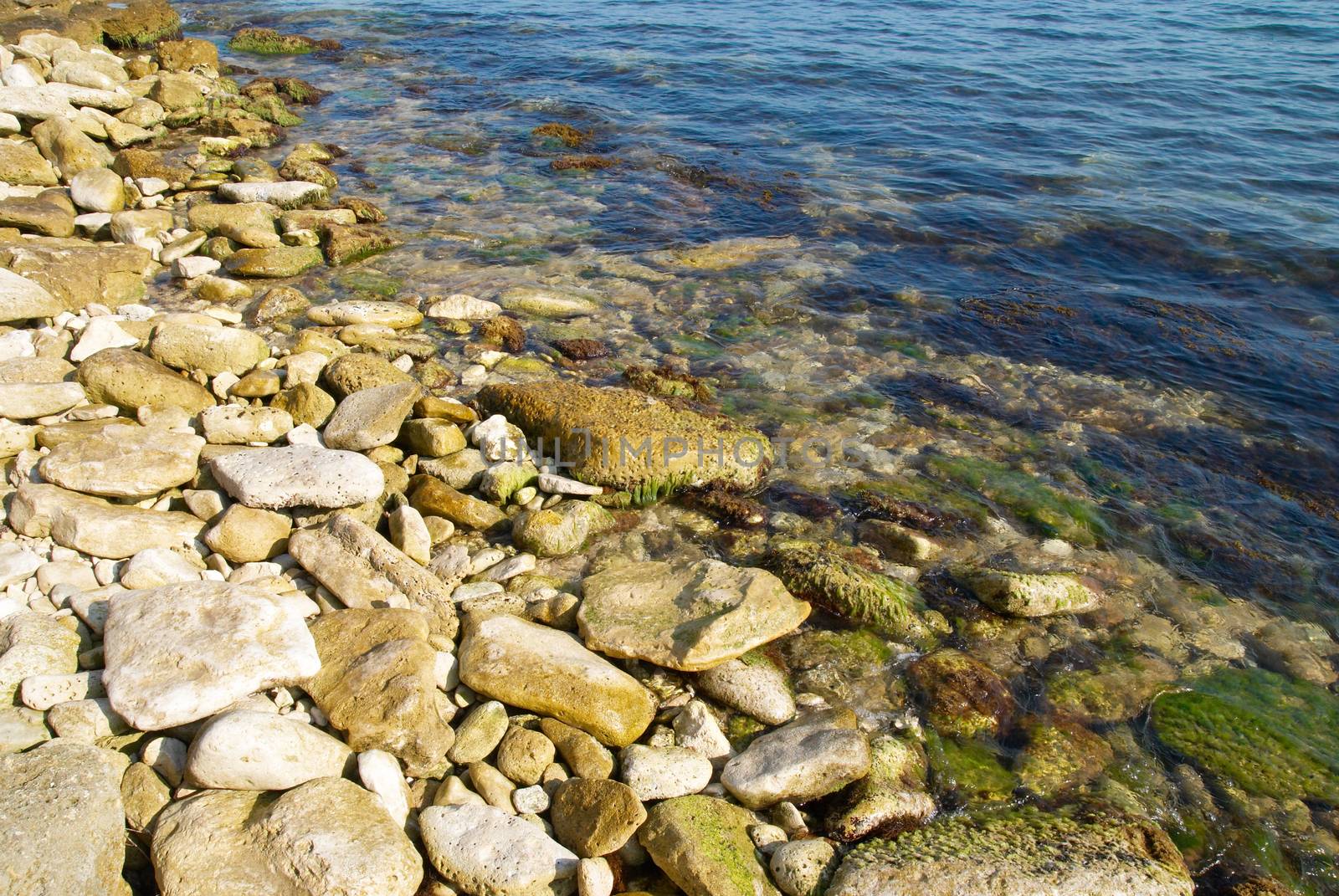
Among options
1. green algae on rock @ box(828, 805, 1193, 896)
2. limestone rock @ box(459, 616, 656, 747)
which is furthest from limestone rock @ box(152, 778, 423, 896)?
green algae on rock @ box(828, 805, 1193, 896)

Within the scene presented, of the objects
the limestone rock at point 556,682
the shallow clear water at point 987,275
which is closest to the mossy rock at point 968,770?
the shallow clear water at point 987,275

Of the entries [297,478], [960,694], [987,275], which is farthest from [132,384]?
[987,275]

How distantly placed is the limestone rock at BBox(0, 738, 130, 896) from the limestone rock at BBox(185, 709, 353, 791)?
375mm

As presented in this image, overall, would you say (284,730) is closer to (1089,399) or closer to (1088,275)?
(1089,399)

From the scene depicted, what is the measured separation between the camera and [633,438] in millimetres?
7633

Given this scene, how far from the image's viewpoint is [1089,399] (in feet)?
32.9

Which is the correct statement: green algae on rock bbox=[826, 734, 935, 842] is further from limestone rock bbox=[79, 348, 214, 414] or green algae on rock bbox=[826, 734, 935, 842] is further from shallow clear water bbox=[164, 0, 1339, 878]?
limestone rock bbox=[79, 348, 214, 414]

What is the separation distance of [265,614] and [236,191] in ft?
34.4

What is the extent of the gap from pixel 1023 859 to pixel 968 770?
2.98 ft

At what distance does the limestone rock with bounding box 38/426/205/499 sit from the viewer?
6.12 metres

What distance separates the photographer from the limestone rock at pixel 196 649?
443 cm

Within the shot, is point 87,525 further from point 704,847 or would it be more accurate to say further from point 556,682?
point 704,847

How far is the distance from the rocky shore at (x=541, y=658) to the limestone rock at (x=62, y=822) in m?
0.01

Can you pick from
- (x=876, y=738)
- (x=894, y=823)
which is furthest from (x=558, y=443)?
(x=894, y=823)
